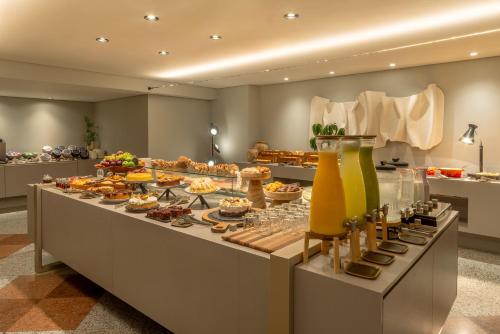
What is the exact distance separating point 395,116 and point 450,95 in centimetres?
78

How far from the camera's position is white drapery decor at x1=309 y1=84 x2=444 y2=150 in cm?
498

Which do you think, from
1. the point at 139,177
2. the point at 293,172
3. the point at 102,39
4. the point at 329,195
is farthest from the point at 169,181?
the point at 293,172

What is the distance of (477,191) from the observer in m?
3.95

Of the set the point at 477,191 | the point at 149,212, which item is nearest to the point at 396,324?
the point at 149,212

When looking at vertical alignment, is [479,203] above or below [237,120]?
below

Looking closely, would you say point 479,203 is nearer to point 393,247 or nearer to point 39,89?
point 393,247

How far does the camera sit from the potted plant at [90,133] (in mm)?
8174

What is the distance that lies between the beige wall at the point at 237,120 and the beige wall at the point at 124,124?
1.72 metres

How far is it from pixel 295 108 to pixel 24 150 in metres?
5.99

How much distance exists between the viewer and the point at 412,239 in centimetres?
158

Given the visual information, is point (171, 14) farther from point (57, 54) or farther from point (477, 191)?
point (477, 191)

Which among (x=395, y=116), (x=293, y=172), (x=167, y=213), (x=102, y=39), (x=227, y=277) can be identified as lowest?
(x=227, y=277)

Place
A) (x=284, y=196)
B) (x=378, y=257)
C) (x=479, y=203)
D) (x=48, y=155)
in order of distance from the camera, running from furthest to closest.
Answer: (x=48, y=155) → (x=479, y=203) → (x=284, y=196) → (x=378, y=257)

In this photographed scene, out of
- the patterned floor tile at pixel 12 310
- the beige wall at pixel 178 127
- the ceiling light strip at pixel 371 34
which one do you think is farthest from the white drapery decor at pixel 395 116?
the patterned floor tile at pixel 12 310
